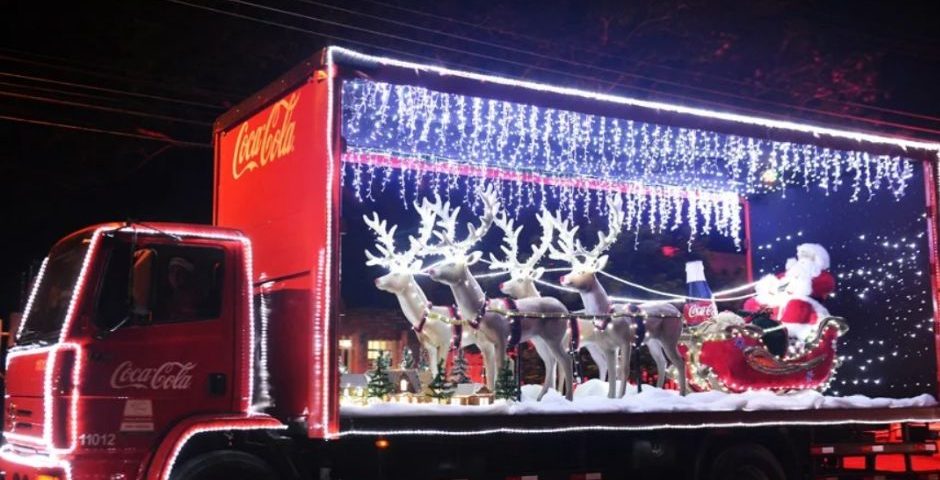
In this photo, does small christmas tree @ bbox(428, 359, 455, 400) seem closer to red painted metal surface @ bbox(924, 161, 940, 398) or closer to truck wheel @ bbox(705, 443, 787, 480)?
truck wheel @ bbox(705, 443, 787, 480)

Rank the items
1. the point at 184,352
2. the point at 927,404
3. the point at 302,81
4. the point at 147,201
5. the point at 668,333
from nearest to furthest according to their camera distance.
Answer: the point at 184,352 → the point at 302,81 → the point at 927,404 → the point at 668,333 → the point at 147,201

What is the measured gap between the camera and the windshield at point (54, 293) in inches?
243

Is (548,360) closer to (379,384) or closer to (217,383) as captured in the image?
(379,384)

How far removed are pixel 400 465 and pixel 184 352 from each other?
69.2 inches

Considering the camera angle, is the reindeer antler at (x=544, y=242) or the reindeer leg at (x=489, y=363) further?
the reindeer antler at (x=544, y=242)

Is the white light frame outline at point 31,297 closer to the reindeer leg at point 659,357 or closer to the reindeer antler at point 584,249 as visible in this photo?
the reindeer antler at point 584,249

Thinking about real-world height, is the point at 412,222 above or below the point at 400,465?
above

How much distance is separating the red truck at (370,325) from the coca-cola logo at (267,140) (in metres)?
0.03

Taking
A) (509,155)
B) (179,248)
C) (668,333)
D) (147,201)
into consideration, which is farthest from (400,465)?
(147,201)

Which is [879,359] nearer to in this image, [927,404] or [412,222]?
[927,404]

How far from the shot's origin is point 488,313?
347 inches

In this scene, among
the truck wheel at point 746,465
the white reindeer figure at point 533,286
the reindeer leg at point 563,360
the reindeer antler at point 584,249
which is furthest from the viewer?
the reindeer antler at point 584,249

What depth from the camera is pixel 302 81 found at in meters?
6.77

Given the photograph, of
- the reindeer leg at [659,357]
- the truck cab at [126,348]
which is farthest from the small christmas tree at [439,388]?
the reindeer leg at [659,357]
